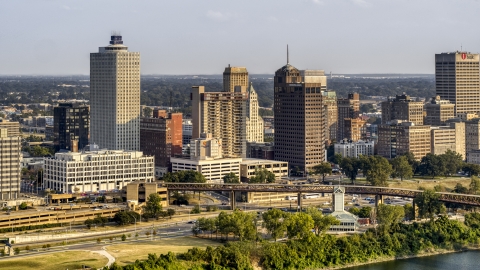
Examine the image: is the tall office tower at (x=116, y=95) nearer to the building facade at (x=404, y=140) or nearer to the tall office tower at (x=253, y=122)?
the tall office tower at (x=253, y=122)

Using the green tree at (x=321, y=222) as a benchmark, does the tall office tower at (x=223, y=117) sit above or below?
above

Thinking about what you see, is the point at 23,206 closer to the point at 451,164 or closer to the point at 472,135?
the point at 451,164

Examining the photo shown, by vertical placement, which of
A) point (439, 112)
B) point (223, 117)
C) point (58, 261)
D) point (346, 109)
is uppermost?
point (346, 109)

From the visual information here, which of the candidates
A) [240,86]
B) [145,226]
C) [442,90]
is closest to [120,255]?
[145,226]

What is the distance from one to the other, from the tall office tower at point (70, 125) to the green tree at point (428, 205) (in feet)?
182

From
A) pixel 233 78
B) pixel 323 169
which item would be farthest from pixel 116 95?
pixel 323 169

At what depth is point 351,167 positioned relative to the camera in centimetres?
10988

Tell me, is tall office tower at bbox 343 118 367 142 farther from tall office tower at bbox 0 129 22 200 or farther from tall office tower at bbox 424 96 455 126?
tall office tower at bbox 0 129 22 200

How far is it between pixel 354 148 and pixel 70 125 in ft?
118

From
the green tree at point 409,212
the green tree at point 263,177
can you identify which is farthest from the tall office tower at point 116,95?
the green tree at point 409,212

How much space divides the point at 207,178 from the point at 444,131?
37579 millimetres

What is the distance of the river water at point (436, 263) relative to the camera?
70.9m

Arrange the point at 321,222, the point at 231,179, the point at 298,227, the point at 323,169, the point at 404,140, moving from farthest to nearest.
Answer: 1. the point at 404,140
2. the point at 323,169
3. the point at 231,179
4. the point at 321,222
5. the point at 298,227

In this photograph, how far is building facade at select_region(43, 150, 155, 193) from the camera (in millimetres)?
98000
